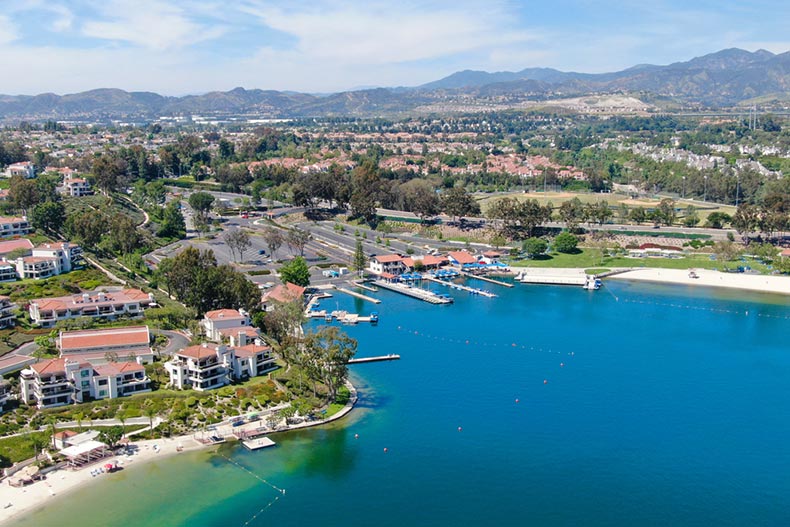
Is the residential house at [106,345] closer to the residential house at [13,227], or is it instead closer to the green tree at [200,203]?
the residential house at [13,227]

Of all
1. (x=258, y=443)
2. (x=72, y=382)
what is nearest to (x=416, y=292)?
(x=258, y=443)

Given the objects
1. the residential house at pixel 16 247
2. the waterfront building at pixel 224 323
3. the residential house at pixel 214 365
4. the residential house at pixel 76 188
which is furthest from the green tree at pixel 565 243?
the residential house at pixel 76 188

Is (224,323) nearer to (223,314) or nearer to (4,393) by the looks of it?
(223,314)

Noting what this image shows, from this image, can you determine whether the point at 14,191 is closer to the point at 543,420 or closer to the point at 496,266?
the point at 496,266

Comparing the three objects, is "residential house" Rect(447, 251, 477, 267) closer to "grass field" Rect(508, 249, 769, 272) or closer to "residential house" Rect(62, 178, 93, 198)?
"grass field" Rect(508, 249, 769, 272)

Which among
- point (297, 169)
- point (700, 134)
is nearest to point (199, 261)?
point (297, 169)

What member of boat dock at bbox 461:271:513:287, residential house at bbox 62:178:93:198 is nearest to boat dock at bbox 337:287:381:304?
boat dock at bbox 461:271:513:287

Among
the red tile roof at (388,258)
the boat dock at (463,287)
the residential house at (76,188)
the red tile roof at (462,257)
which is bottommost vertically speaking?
the boat dock at (463,287)
